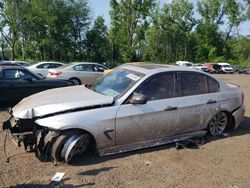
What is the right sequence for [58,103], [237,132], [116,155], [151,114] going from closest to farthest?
[58,103]
[116,155]
[151,114]
[237,132]

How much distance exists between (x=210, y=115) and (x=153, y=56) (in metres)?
65.4

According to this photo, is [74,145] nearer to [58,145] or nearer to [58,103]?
[58,145]

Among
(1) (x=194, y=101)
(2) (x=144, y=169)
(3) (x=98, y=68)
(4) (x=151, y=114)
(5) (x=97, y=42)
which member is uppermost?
(5) (x=97, y=42)

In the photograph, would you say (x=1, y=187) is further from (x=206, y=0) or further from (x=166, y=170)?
(x=206, y=0)

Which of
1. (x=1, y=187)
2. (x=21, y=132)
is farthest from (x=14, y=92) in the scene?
(x=1, y=187)

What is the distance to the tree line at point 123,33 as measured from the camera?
176ft

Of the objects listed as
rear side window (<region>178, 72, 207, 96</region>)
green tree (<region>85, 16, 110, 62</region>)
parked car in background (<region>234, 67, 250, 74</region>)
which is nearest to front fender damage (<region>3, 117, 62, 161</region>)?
rear side window (<region>178, 72, 207, 96</region>)

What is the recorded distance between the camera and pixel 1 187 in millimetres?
4395

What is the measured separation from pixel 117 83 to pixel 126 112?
0.79 metres

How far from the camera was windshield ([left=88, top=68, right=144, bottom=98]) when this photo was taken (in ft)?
19.0

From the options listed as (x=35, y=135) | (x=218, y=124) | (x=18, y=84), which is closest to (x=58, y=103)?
(x=35, y=135)

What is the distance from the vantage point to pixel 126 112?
5484 millimetres

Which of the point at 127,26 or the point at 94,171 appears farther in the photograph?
→ the point at 127,26

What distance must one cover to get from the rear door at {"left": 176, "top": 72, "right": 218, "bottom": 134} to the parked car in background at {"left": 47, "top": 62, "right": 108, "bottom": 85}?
30.8 feet
